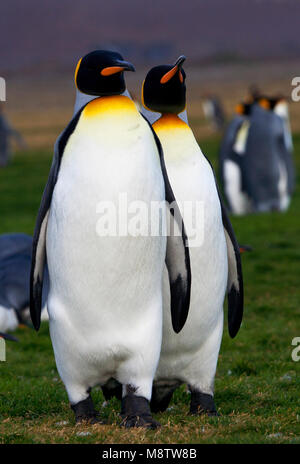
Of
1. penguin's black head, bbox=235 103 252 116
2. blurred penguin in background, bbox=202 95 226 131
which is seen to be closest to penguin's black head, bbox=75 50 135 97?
penguin's black head, bbox=235 103 252 116

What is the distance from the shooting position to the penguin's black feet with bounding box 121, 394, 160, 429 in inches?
155

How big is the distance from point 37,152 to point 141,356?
79.4 ft

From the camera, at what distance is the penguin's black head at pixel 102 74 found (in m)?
3.98

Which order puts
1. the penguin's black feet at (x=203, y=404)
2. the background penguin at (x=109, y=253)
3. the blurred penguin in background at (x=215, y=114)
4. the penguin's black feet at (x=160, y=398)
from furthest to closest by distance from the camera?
the blurred penguin in background at (x=215, y=114) < the penguin's black feet at (x=160, y=398) < the penguin's black feet at (x=203, y=404) < the background penguin at (x=109, y=253)

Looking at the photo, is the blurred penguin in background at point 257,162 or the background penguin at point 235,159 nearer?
the blurred penguin in background at point 257,162

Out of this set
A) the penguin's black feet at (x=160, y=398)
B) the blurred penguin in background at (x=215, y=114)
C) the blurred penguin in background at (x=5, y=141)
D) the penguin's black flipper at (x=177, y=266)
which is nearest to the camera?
the penguin's black flipper at (x=177, y=266)

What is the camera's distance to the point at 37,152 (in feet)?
90.7

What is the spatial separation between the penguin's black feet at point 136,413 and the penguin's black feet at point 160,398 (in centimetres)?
43

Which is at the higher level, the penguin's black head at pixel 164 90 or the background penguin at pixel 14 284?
the penguin's black head at pixel 164 90

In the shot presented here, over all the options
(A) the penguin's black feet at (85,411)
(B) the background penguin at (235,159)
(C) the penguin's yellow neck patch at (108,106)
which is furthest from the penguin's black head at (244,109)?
(A) the penguin's black feet at (85,411)

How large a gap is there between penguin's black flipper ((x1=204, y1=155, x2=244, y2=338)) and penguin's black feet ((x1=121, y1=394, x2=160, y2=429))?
2.47ft

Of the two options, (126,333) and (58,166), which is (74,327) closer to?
(126,333)

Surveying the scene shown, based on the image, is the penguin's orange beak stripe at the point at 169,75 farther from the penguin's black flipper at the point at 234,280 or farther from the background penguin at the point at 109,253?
the penguin's black flipper at the point at 234,280
